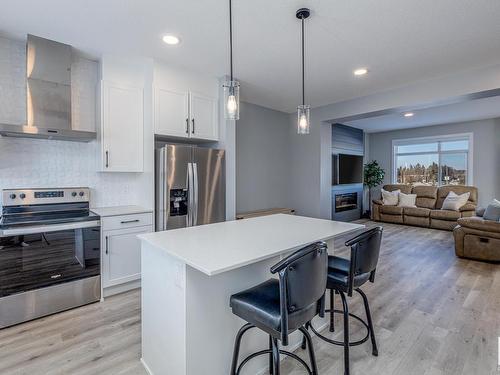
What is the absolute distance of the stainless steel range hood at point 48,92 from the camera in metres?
2.66

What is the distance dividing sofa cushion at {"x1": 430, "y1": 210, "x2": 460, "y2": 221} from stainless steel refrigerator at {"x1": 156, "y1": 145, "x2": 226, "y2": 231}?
18.8 ft

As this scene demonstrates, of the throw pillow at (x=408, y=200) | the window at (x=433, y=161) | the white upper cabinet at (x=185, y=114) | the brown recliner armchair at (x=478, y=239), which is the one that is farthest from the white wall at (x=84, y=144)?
the window at (x=433, y=161)

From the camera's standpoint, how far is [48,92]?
9.09 ft

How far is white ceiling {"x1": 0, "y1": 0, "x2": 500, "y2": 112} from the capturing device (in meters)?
2.20

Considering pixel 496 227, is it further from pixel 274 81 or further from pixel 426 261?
pixel 274 81

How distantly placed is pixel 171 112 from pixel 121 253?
5.92 feet

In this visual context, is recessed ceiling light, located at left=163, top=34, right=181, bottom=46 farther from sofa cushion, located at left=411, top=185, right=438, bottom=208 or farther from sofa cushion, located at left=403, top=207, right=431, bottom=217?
sofa cushion, located at left=411, top=185, right=438, bottom=208

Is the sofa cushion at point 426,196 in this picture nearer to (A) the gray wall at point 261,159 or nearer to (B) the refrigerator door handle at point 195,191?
(A) the gray wall at point 261,159

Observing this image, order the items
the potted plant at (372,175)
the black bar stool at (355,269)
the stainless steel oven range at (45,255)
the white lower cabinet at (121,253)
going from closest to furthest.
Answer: the black bar stool at (355,269) → the stainless steel oven range at (45,255) → the white lower cabinet at (121,253) → the potted plant at (372,175)

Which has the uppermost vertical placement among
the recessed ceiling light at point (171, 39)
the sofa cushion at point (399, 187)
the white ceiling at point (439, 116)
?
the white ceiling at point (439, 116)

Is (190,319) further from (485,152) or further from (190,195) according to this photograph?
(485,152)

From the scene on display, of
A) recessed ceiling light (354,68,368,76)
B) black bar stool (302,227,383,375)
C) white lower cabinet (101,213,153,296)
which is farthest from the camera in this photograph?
recessed ceiling light (354,68,368,76)

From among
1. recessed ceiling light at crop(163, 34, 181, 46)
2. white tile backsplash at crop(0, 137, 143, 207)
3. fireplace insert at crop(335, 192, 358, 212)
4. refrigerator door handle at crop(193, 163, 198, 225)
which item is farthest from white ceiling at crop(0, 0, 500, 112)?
fireplace insert at crop(335, 192, 358, 212)

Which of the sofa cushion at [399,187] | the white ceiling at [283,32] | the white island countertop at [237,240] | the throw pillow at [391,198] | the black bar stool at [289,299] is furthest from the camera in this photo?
the sofa cushion at [399,187]
